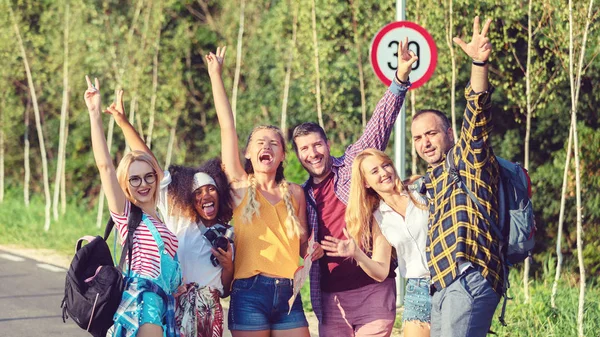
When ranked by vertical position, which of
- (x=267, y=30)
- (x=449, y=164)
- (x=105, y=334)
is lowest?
(x=105, y=334)

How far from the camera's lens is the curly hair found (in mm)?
6043

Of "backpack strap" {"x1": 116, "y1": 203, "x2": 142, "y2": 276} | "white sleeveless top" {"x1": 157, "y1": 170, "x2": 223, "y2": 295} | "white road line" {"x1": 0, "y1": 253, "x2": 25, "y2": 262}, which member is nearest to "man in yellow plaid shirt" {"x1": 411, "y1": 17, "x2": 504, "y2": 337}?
"white sleeveless top" {"x1": 157, "y1": 170, "x2": 223, "y2": 295}

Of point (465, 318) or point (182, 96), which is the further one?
point (182, 96)

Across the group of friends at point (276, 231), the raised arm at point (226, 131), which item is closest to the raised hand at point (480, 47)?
the group of friends at point (276, 231)

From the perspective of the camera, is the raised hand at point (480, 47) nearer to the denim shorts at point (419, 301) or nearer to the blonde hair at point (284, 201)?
the denim shorts at point (419, 301)

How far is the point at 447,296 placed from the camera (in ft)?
16.5

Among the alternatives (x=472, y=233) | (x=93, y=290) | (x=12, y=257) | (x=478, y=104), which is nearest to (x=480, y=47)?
(x=478, y=104)

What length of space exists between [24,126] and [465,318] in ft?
70.0

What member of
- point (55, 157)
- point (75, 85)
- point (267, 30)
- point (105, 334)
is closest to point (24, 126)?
point (55, 157)

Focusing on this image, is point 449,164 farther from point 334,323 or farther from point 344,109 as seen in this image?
point 344,109

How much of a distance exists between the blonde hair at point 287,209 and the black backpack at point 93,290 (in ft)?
2.24

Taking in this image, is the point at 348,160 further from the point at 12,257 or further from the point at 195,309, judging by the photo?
the point at 12,257

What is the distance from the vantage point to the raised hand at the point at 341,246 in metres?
5.62

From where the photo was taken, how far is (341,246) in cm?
562
